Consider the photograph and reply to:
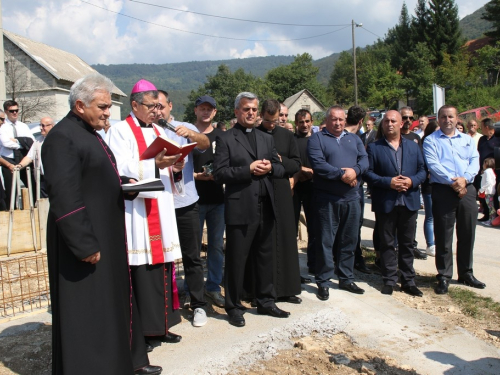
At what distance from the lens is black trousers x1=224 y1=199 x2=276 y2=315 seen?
15.1 ft

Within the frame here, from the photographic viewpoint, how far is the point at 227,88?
80.8m

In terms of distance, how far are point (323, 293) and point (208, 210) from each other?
1588 mm

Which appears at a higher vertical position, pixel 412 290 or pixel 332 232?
pixel 332 232

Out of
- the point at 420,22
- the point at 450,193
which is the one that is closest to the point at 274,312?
the point at 450,193

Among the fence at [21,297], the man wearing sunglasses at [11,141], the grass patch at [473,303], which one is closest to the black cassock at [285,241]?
the grass patch at [473,303]

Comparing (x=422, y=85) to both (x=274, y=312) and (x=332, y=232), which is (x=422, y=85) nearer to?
(x=332, y=232)

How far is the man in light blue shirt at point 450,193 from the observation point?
5.63 meters

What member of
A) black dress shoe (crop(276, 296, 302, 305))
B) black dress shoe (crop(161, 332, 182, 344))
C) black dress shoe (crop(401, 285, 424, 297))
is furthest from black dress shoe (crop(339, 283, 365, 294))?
black dress shoe (crop(161, 332, 182, 344))

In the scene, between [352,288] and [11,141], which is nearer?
[352,288]

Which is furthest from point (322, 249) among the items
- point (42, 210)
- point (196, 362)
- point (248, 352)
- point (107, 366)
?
point (42, 210)

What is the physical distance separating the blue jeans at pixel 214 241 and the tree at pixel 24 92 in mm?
30253

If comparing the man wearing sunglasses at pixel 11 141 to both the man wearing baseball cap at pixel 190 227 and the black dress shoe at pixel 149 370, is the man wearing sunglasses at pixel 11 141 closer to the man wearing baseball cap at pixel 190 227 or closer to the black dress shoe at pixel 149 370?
the man wearing baseball cap at pixel 190 227

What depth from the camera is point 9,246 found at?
7.00 m

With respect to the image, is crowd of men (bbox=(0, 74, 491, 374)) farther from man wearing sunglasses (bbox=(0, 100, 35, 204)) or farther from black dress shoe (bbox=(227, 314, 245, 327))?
man wearing sunglasses (bbox=(0, 100, 35, 204))
